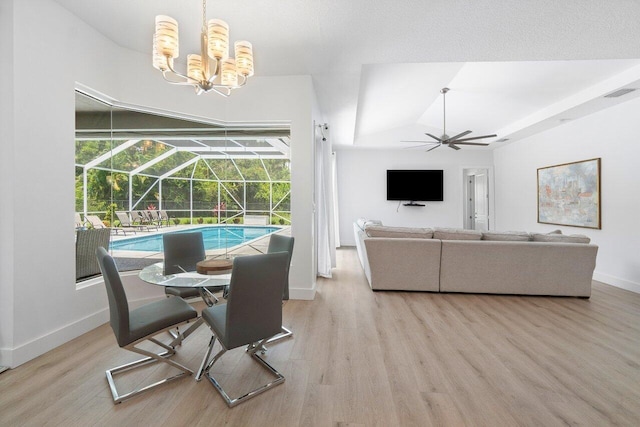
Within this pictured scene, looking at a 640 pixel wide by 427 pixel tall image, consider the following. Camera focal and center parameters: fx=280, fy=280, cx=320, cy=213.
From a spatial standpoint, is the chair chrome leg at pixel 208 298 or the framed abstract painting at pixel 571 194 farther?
the framed abstract painting at pixel 571 194

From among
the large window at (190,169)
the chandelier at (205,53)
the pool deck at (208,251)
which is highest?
the chandelier at (205,53)

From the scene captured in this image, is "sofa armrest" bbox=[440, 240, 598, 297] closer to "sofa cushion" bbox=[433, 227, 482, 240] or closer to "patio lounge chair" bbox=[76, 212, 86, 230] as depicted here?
"sofa cushion" bbox=[433, 227, 482, 240]

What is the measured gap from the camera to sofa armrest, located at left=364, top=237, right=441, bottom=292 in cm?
375

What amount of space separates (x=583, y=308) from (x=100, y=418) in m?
4.62

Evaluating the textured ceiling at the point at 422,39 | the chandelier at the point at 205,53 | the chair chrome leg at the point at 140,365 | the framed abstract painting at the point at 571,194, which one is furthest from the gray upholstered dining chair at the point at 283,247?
the framed abstract painting at the point at 571,194

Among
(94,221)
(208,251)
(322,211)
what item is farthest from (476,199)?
(94,221)

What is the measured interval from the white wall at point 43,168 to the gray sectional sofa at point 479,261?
3206mm

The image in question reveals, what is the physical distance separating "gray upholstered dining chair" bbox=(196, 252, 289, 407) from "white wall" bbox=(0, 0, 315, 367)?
5.23 ft

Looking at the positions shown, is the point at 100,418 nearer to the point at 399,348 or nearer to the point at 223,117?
the point at 399,348

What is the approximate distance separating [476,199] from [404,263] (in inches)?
203

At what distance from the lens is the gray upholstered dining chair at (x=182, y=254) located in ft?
8.13

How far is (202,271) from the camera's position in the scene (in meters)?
2.09

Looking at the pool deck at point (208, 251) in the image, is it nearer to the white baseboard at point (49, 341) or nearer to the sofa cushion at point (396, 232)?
the white baseboard at point (49, 341)

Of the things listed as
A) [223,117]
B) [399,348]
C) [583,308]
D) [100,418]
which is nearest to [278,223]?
[223,117]
